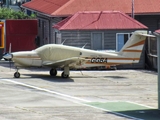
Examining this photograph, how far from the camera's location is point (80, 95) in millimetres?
26141

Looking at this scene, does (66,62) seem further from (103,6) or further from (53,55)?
(103,6)

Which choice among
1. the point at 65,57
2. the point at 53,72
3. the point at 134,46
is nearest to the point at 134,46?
the point at 134,46

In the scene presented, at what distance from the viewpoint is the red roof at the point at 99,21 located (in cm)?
3659

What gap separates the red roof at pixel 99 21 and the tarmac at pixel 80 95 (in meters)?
2.59

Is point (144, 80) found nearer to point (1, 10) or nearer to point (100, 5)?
point (100, 5)

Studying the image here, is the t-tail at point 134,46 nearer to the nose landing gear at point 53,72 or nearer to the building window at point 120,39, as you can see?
the nose landing gear at point 53,72

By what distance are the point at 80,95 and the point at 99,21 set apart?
11435mm

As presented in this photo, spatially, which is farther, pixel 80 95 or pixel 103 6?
pixel 103 6

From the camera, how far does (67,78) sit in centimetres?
3166

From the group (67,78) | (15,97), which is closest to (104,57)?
(67,78)

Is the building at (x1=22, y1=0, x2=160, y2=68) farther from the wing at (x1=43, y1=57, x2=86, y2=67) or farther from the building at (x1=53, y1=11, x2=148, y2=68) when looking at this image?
the wing at (x1=43, y1=57, x2=86, y2=67)

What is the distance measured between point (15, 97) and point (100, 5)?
1585 centimetres

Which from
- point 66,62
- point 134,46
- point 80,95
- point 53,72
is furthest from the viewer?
point 53,72

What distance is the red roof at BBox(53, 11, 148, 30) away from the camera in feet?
120
